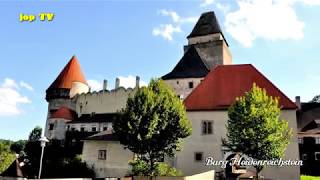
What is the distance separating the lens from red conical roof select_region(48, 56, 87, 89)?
6506cm

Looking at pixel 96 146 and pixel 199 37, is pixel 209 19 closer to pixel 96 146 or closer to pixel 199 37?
pixel 199 37

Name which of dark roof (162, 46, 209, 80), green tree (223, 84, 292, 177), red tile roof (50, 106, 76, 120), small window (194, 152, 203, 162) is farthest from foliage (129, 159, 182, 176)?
red tile roof (50, 106, 76, 120)

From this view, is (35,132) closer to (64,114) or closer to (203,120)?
(64,114)

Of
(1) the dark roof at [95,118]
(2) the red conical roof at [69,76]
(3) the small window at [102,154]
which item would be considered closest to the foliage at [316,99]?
(1) the dark roof at [95,118]

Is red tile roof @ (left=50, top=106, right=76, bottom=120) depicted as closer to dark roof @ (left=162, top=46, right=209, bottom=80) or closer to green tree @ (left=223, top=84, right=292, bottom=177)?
dark roof @ (left=162, top=46, right=209, bottom=80)

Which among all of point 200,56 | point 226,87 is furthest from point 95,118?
point 226,87

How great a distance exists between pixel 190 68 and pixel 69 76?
2580 centimetres

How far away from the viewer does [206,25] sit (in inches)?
2349

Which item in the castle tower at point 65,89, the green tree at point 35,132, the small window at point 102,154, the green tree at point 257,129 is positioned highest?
the castle tower at point 65,89

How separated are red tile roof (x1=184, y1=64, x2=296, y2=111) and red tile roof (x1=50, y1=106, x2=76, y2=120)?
1388 inches

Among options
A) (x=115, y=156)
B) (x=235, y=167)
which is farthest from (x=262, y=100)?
(x=115, y=156)

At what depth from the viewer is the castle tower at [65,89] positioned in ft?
209

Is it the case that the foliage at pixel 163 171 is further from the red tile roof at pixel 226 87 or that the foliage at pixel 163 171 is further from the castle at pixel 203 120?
the red tile roof at pixel 226 87

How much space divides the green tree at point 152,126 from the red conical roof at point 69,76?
41863 mm
